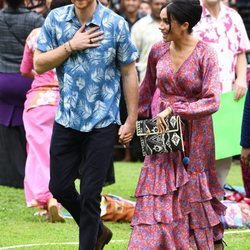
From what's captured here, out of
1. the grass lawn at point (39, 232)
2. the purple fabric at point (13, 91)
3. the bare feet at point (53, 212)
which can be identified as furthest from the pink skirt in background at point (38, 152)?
the purple fabric at point (13, 91)

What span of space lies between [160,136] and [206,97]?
42cm

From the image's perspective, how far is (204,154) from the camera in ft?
25.0

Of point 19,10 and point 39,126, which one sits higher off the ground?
point 19,10

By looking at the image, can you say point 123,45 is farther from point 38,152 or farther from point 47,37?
point 38,152

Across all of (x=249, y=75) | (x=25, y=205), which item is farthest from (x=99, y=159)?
(x=249, y=75)

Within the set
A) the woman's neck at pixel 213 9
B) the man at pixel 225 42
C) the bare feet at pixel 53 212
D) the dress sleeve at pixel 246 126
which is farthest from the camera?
the woman's neck at pixel 213 9

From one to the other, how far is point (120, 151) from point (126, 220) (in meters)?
6.66

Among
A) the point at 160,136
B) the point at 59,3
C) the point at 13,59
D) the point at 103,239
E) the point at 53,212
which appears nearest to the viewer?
the point at 160,136

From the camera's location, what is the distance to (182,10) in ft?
24.5

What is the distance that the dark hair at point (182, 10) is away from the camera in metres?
7.46

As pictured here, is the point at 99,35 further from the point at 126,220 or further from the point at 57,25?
the point at 126,220

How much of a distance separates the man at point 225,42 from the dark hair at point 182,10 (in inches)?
79.4

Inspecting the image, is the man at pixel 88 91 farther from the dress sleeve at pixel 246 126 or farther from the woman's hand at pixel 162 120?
the dress sleeve at pixel 246 126

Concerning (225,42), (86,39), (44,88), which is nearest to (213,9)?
(225,42)
